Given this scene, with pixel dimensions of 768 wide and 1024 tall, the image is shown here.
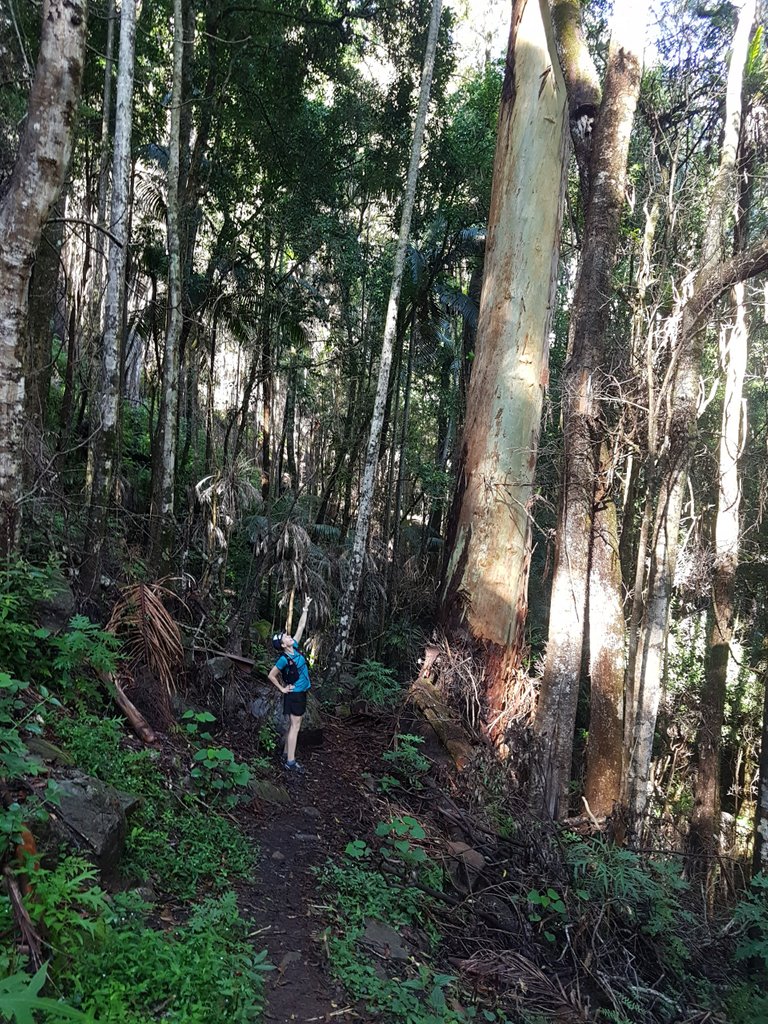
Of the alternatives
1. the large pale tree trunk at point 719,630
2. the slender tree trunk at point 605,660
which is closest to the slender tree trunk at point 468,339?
the large pale tree trunk at point 719,630

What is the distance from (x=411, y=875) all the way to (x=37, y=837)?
107 inches

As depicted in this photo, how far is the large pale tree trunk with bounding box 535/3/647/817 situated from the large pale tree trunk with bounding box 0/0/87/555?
5.02 meters

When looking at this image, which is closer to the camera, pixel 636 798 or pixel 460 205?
pixel 636 798

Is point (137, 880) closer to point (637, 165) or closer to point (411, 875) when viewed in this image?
point (411, 875)

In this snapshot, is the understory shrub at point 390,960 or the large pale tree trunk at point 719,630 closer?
the understory shrub at point 390,960

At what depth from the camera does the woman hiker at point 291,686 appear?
6090mm

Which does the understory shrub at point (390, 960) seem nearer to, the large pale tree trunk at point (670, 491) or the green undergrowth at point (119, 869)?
the green undergrowth at point (119, 869)

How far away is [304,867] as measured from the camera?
14.7ft

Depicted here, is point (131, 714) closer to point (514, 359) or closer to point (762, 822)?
point (514, 359)

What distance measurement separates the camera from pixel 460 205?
508 inches

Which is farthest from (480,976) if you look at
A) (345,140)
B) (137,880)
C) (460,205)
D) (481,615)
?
(345,140)

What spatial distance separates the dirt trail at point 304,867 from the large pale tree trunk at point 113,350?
285 centimetres

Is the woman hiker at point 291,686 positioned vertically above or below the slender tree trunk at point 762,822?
above

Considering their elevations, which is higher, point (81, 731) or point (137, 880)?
point (81, 731)
